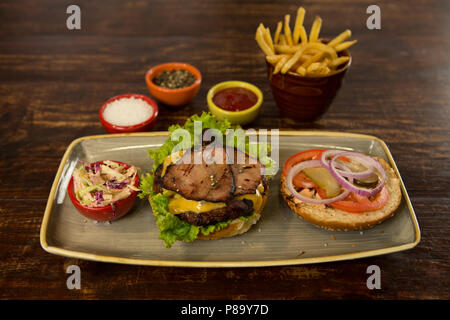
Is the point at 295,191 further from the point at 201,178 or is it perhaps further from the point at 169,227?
the point at 169,227

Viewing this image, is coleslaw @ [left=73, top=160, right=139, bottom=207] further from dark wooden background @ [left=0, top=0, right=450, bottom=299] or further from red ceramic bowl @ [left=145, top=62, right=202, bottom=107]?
red ceramic bowl @ [left=145, top=62, right=202, bottom=107]

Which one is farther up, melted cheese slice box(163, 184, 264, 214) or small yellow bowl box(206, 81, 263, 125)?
small yellow bowl box(206, 81, 263, 125)

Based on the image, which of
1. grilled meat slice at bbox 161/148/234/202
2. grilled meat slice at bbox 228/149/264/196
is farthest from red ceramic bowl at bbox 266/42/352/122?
grilled meat slice at bbox 161/148/234/202

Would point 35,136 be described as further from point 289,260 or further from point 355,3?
point 355,3

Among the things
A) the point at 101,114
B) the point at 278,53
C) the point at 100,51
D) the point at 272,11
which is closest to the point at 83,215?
the point at 101,114

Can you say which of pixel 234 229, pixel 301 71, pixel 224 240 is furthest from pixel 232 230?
pixel 301 71
